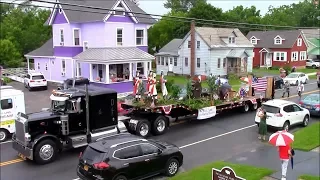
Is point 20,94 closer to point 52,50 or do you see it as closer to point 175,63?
point 52,50

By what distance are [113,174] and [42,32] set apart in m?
53.4

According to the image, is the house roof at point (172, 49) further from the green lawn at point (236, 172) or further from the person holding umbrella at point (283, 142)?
the person holding umbrella at point (283, 142)

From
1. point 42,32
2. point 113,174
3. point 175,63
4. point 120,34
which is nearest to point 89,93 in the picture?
point 113,174

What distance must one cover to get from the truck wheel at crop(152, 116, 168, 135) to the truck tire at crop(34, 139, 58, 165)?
5422 millimetres

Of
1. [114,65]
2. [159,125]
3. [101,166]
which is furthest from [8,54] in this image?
[101,166]

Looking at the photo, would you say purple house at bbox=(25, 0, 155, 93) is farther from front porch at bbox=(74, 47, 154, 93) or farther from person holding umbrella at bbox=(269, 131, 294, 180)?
person holding umbrella at bbox=(269, 131, 294, 180)

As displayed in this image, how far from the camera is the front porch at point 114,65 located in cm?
3161

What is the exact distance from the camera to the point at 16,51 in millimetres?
53062

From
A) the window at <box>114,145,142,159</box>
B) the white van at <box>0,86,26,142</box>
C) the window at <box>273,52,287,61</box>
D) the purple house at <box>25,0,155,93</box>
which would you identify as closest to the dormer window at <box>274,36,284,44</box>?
the window at <box>273,52,287,61</box>

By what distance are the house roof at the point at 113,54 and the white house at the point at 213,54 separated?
52.5 feet

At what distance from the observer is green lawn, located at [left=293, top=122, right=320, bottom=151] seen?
1636cm

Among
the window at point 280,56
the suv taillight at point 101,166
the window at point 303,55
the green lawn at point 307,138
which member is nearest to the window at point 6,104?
the suv taillight at point 101,166

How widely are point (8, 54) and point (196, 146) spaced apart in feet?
137

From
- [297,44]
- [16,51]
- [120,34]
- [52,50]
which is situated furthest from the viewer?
[297,44]
